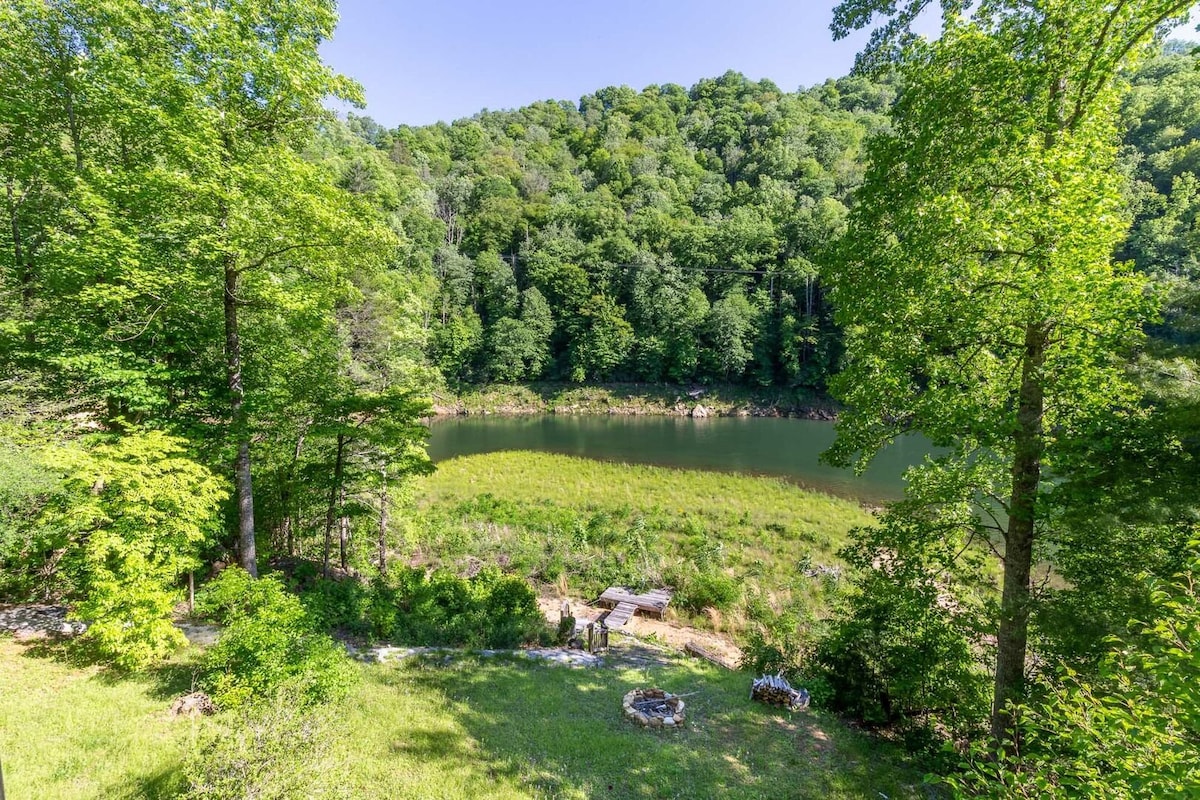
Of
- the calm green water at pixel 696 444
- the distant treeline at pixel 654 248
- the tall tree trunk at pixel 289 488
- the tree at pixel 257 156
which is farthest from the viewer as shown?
the distant treeline at pixel 654 248

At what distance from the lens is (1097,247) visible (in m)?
4.36

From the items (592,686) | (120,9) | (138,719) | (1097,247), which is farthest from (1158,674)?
(120,9)

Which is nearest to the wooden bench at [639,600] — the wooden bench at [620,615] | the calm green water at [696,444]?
the wooden bench at [620,615]

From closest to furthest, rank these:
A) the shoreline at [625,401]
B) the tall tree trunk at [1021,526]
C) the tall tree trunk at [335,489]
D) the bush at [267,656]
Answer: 1. the tall tree trunk at [1021,526]
2. the bush at [267,656]
3. the tall tree trunk at [335,489]
4. the shoreline at [625,401]

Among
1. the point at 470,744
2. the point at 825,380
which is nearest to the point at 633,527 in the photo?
the point at 825,380

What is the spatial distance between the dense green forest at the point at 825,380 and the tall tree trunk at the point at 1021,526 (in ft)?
0.13

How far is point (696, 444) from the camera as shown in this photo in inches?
1232

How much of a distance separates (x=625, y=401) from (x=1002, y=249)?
136ft

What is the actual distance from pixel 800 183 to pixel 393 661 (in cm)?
6937

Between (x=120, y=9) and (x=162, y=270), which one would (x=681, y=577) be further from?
(x=120, y=9)

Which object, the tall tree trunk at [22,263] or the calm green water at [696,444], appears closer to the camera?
the tall tree trunk at [22,263]

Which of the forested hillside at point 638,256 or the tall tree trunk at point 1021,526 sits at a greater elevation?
the forested hillside at point 638,256

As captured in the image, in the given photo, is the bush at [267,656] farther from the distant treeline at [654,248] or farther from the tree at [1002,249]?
the distant treeline at [654,248]

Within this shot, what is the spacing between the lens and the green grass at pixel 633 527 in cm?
1332
